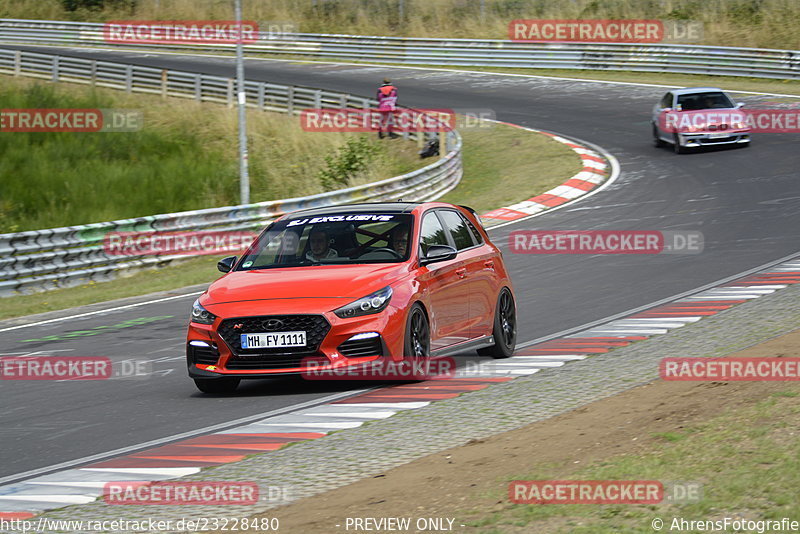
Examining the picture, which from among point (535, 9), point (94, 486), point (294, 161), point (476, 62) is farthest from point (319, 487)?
point (535, 9)

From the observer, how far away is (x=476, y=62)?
53094mm

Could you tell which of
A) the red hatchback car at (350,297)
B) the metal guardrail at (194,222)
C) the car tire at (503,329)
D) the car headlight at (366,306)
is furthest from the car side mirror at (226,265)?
the metal guardrail at (194,222)

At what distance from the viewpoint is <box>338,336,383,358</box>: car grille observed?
A: 956 cm

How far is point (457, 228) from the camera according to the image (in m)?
11.7

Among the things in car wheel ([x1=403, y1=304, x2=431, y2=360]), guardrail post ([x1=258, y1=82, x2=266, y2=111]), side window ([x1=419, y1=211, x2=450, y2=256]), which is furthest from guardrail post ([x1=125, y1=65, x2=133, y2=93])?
car wheel ([x1=403, y1=304, x2=431, y2=360])

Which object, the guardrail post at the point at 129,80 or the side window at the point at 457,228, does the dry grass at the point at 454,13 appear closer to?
the guardrail post at the point at 129,80

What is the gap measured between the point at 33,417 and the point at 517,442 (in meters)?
4.10

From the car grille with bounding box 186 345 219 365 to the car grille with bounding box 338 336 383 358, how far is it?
3.49 feet

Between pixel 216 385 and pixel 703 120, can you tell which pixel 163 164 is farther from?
pixel 216 385

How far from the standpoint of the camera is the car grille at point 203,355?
984 centimetres

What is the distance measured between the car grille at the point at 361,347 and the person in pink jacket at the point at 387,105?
25.0 m

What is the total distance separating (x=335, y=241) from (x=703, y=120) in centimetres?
2158

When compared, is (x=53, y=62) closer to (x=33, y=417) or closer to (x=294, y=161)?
(x=294, y=161)

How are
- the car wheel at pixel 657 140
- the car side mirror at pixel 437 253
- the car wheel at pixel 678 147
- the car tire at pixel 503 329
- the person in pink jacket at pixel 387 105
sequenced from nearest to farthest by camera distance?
the car side mirror at pixel 437 253
the car tire at pixel 503 329
the car wheel at pixel 678 147
the car wheel at pixel 657 140
the person in pink jacket at pixel 387 105
